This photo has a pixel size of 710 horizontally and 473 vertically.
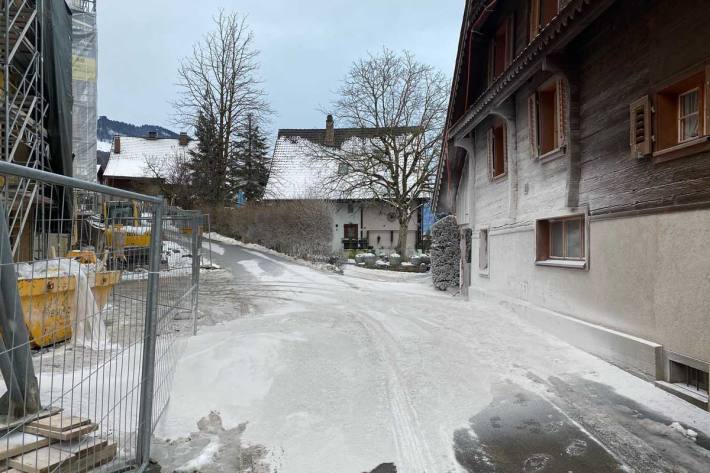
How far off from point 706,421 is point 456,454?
2.49 m

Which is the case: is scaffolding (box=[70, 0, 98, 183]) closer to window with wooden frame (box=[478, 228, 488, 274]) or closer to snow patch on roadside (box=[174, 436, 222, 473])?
window with wooden frame (box=[478, 228, 488, 274])

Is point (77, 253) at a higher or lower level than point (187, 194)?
lower

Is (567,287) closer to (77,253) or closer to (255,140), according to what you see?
(77,253)

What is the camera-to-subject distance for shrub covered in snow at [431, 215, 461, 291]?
1627cm

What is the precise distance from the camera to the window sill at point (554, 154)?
8.12m

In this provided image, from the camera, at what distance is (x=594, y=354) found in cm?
680

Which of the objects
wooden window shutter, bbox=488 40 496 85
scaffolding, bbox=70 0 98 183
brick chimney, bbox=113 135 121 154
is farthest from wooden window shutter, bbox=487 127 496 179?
brick chimney, bbox=113 135 121 154

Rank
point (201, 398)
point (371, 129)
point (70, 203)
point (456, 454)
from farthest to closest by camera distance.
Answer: point (371, 129), point (201, 398), point (456, 454), point (70, 203)

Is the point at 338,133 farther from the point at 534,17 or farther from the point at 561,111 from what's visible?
the point at 561,111

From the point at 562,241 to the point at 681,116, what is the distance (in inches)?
128

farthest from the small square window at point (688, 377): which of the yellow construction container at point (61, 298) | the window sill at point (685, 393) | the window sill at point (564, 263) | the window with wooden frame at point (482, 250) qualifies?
the window with wooden frame at point (482, 250)

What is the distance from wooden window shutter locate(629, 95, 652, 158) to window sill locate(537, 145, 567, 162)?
187cm

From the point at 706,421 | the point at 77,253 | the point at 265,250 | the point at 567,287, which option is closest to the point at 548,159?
the point at 567,287

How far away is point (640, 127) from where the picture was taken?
604cm
